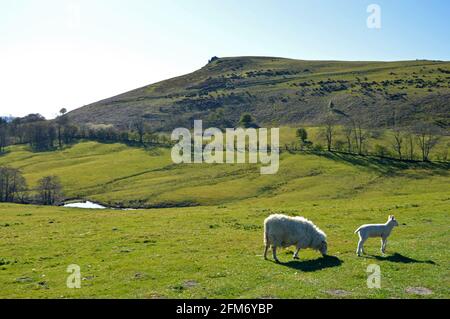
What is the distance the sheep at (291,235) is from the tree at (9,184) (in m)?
81.2

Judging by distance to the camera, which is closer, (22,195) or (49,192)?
(49,192)

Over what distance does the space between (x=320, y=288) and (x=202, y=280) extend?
5.43 metres

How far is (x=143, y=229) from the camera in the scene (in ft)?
128

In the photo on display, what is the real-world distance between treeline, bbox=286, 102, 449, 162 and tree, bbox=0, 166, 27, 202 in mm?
69413

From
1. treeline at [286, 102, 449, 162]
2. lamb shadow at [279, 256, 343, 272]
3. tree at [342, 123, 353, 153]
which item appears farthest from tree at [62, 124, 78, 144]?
lamb shadow at [279, 256, 343, 272]

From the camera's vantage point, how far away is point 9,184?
94625 mm

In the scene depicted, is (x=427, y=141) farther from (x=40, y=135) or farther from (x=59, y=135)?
(x=40, y=135)

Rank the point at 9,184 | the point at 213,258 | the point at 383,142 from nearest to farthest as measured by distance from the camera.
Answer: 1. the point at 213,258
2. the point at 9,184
3. the point at 383,142

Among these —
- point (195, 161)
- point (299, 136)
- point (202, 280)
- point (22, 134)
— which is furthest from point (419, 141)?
point (22, 134)

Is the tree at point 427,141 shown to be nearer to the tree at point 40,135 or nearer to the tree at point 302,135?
the tree at point 302,135

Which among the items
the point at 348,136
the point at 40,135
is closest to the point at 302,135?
the point at 348,136

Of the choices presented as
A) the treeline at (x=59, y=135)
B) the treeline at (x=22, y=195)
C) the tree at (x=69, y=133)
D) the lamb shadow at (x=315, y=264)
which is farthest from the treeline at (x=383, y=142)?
the lamb shadow at (x=315, y=264)

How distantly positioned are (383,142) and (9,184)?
97.3 meters

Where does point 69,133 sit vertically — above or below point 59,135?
above
